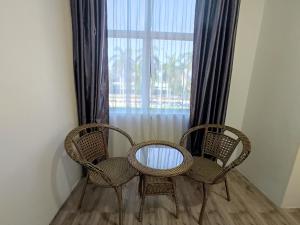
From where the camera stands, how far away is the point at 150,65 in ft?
6.74

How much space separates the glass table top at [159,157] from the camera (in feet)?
5.29

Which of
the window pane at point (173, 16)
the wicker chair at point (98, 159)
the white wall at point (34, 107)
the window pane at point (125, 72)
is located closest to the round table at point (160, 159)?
the wicker chair at point (98, 159)

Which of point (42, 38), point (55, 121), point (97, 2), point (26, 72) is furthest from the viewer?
point (97, 2)

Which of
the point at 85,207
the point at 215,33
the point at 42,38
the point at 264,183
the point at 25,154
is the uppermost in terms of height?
the point at 215,33

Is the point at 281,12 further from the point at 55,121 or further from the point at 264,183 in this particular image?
the point at 55,121

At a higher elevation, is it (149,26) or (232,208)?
(149,26)

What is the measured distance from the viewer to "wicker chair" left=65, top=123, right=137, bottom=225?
5.21 feet

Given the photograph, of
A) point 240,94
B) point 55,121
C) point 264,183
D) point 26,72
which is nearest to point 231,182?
point 264,183

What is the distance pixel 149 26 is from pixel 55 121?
1.23 metres

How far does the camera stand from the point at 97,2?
1788 millimetres

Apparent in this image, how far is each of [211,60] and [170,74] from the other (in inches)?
16.6

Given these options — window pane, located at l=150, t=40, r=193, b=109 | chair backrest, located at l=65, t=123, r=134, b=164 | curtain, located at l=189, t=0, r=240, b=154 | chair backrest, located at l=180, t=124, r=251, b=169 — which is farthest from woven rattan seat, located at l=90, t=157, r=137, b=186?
curtain, located at l=189, t=0, r=240, b=154

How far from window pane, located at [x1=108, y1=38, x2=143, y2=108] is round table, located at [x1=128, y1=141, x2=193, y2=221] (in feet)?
1.80

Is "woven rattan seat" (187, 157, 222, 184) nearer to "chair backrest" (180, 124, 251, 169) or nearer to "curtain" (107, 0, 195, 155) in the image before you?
"chair backrest" (180, 124, 251, 169)
